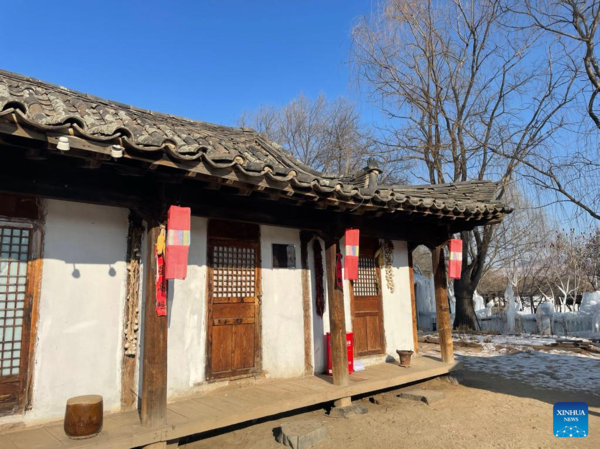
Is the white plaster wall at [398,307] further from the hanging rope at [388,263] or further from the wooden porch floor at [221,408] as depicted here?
the wooden porch floor at [221,408]

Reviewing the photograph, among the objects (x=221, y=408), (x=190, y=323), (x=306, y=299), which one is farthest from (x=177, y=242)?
(x=306, y=299)

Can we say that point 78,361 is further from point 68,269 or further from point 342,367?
point 342,367

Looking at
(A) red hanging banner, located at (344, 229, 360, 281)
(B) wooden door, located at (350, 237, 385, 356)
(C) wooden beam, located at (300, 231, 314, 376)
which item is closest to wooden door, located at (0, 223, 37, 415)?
(C) wooden beam, located at (300, 231, 314, 376)

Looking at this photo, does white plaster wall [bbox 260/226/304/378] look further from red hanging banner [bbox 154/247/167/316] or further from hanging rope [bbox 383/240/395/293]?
hanging rope [bbox 383/240/395/293]

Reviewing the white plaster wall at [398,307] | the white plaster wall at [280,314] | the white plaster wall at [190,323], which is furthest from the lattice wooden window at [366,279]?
the white plaster wall at [190,323]

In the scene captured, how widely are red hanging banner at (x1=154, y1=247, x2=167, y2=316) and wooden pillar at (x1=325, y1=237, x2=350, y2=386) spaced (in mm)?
2664

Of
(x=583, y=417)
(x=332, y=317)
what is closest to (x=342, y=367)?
(x=332, y=317)

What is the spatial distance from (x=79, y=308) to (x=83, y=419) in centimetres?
125

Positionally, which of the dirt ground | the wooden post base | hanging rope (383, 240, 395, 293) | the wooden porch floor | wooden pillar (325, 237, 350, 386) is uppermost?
hanging rope (383, 240, 395, 293)

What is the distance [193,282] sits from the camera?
5648 millimetres

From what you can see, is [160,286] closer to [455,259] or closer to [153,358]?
[153,358]

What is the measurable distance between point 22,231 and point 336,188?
348 cm

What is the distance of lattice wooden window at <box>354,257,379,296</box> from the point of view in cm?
800

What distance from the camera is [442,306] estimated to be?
838 centimetres
